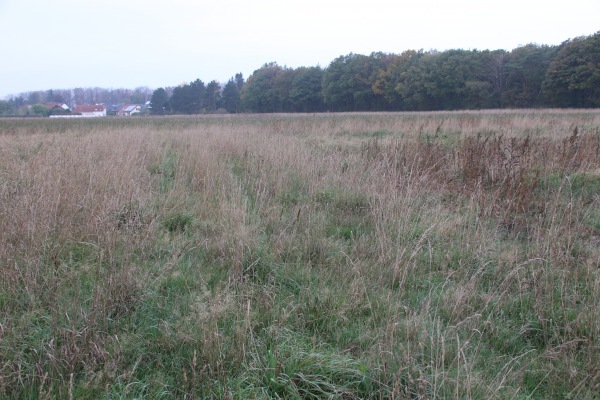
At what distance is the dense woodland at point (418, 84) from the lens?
41000mm

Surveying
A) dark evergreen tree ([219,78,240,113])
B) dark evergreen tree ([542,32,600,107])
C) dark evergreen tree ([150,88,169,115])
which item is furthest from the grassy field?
dark evergreen tree ([150,88,169,115])

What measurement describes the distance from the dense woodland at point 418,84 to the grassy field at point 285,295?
4552 cm

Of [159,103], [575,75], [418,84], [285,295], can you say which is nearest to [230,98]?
[159,103]

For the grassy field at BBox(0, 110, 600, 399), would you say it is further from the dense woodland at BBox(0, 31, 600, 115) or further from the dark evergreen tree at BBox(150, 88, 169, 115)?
the dark evergreen tree at BBox(150, 88, 169, 115)

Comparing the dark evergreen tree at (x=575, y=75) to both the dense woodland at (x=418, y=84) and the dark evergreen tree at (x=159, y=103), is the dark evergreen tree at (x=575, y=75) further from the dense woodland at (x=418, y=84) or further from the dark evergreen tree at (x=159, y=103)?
the dark evergreen tree at (x=159, y=103)

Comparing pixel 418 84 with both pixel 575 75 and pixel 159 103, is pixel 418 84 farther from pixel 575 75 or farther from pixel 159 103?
pixel 159 103

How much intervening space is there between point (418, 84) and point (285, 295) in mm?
53051

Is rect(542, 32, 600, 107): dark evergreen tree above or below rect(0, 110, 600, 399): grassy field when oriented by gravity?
above

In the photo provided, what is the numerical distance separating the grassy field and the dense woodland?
45525 mm

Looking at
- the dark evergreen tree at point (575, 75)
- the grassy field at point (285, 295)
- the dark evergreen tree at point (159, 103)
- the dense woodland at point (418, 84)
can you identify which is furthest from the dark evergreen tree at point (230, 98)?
the grassy field at point (285, 295)

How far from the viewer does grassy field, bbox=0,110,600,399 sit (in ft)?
6.54

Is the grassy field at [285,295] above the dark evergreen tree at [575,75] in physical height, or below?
below

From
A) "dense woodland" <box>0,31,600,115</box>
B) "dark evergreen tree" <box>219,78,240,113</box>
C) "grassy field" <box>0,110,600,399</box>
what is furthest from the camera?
"dark evergreen tree" <box>219,78,240,113</box>

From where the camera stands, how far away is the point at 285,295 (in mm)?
2920
